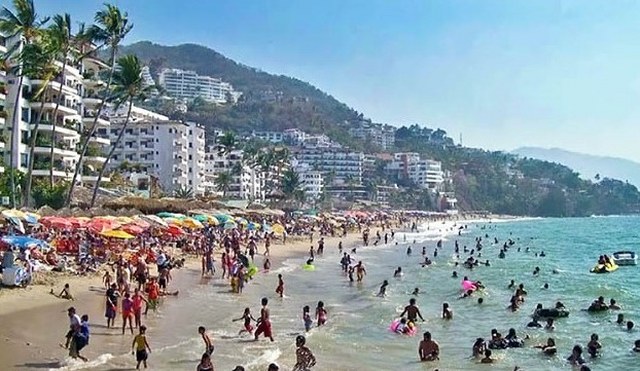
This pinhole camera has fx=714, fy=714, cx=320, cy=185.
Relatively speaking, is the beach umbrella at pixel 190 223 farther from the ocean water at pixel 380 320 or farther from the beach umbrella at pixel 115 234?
the beach umbrella at pixel 115 234

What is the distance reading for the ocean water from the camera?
18.8 m

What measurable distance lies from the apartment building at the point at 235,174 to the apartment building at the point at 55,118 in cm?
4738

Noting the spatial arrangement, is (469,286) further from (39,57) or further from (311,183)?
(311,183)

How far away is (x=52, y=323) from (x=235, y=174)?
103 m

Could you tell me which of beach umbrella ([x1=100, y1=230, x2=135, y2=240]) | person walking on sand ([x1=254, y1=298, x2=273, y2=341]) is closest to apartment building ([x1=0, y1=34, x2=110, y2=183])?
beach umbrella ([x1=100, y1=230, x2=135, y2=240])

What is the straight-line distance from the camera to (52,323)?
20781 mm

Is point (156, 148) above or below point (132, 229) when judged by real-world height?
above

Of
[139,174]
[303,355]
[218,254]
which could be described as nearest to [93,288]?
[303,355]

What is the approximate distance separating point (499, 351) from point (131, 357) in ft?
34.2

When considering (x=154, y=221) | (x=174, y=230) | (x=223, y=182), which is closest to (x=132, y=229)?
(x=154, y=221)

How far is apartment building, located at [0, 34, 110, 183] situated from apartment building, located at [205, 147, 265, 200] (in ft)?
155

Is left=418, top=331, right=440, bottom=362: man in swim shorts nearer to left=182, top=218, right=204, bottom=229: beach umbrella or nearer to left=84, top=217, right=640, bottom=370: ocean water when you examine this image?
left=84, top=217, right=640, bottom=370: ocean water

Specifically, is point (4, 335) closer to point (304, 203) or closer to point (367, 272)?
point (367, 272)

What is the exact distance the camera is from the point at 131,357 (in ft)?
56.2
